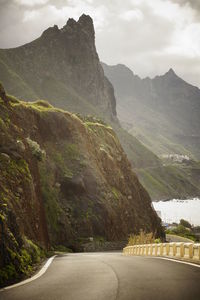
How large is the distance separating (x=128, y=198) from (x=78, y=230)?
19.4 m

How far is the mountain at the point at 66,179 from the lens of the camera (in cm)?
2506

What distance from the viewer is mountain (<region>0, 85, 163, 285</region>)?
25062 mm

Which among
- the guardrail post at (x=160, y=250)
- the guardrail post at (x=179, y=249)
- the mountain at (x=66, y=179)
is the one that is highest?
the mountain at (x=66, y=179)

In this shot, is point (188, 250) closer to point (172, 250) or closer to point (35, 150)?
point (172, 250)

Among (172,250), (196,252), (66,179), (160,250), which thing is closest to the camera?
(196,252)

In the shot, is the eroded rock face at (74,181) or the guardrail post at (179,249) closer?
the guardrail post at (179,249)

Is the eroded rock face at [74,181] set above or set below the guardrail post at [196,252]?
above

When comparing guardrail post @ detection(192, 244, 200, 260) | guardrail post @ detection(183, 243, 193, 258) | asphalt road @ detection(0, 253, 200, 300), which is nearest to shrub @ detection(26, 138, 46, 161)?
guardrail post @ detection(183, 243, 193, 258)

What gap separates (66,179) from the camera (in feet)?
153

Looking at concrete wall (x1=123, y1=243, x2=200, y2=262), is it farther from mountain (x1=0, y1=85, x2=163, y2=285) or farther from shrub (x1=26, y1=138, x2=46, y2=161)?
shrub (x1=26, y1=138, x2=46, y2=161)

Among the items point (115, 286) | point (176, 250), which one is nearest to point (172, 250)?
point (176, 250)

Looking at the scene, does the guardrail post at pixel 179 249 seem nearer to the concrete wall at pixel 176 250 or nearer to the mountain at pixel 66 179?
the concrete wall at pixel 176 250

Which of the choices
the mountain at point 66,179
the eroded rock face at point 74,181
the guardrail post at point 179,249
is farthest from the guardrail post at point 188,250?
the eroded rock face at point 74,181

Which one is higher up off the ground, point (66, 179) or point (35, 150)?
point (35, 150)
